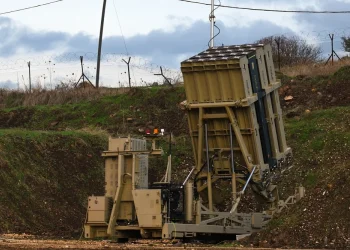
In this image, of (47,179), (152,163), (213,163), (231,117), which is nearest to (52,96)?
(152,163)

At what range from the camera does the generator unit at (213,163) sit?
20781 millimetres

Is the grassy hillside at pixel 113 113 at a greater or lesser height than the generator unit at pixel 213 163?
greater

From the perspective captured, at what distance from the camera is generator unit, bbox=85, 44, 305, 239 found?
68.2ft

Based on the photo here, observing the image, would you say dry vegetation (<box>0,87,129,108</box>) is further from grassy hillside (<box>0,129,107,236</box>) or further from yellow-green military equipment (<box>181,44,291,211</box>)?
yellow-green military equipment (<box>181,44,291,211</box>)

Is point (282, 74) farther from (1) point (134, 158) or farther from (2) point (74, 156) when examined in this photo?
(1) point (134, 158)

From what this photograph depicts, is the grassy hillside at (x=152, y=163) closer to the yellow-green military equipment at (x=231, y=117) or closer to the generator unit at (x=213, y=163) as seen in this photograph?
the generator unit at (x=213, y=163)

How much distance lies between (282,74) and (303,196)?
63.4 feet

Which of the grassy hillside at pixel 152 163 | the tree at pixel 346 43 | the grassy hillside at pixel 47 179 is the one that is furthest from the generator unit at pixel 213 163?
the tree at pixel 346 43

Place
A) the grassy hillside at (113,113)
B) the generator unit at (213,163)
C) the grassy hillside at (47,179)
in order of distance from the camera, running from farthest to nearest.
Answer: the grassy hillside at (113,113)
the grassy hillside at (47,179)
the generator unit at (213,163)

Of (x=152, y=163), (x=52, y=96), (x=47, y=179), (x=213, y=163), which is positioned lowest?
(x=47, y=179)

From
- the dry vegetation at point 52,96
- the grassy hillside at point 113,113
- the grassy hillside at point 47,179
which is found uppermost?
the dry vegetation at point 52,96

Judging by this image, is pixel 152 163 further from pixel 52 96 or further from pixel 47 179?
pixel 52 96

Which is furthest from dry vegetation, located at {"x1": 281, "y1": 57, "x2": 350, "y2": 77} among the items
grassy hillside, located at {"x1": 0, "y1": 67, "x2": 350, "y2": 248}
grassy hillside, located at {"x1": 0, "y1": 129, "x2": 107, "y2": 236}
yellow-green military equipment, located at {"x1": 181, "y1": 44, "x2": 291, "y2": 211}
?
yellow-green military equipment, located at {"x1": 181, "y1": 44, "x2": 291, "y2": 211}

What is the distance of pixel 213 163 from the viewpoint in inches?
938
